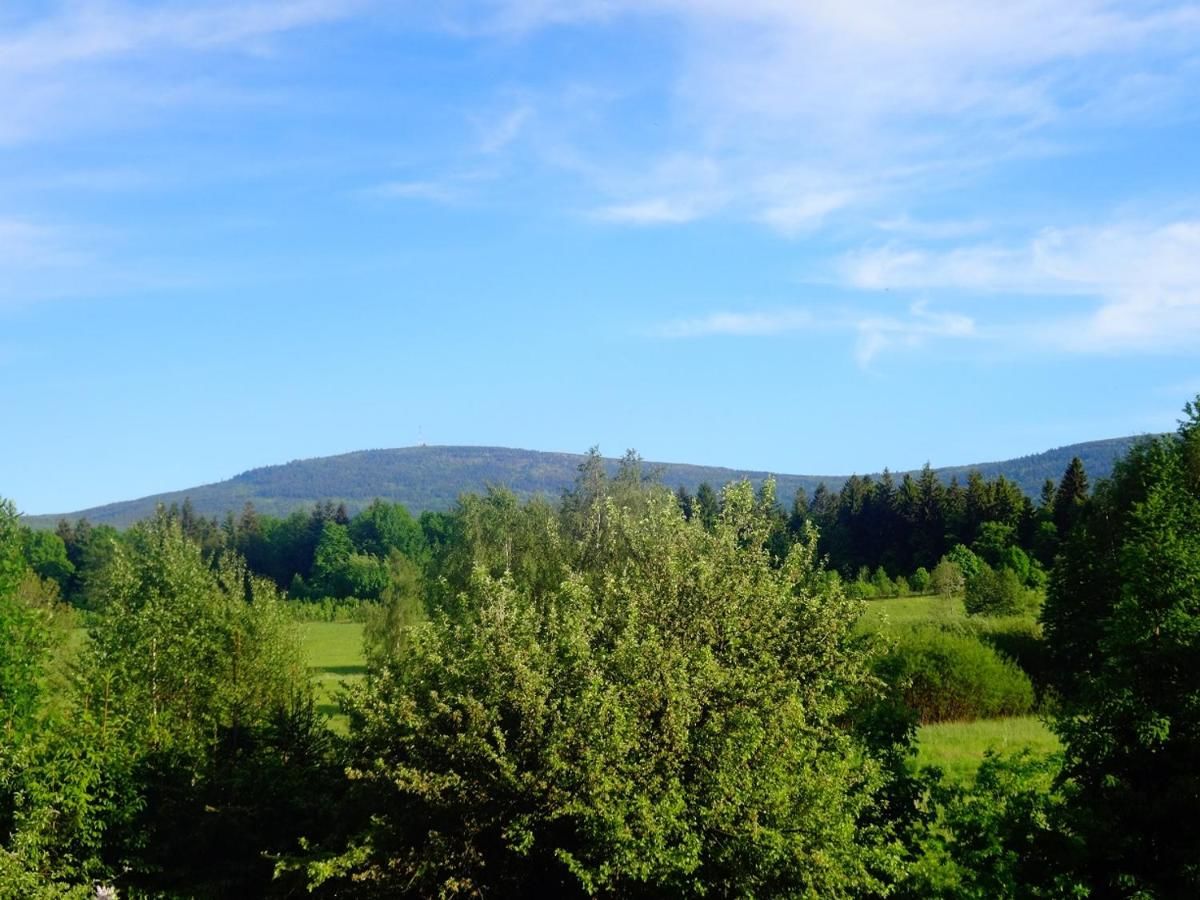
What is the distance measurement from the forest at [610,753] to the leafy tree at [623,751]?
0.23 feet

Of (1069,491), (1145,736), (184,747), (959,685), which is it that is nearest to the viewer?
(1145,736)

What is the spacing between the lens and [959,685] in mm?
48656

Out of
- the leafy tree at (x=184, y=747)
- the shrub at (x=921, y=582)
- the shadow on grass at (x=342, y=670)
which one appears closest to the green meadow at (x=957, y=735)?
the leafy tree at (x=184, y=747)

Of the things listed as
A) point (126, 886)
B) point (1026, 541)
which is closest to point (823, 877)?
point (126, 886)

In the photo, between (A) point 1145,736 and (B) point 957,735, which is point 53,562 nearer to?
(B) point 957,735

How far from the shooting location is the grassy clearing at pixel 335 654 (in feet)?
222

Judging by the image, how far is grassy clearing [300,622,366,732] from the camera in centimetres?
6762

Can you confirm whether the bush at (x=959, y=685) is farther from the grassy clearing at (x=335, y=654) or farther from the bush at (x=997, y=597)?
the grassy clearing at (x=335, y=654)

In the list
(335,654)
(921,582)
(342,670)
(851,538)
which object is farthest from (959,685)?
(851,538)

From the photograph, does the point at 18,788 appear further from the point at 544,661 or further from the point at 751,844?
the point at 751,844

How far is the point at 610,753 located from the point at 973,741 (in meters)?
25.3

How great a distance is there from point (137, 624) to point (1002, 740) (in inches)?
1152

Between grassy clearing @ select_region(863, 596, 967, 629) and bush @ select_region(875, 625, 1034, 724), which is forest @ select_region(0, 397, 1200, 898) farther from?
grassy clearing @ select_region(863, 596, 967, 629)

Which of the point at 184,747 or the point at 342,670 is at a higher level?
the point at 184,747
